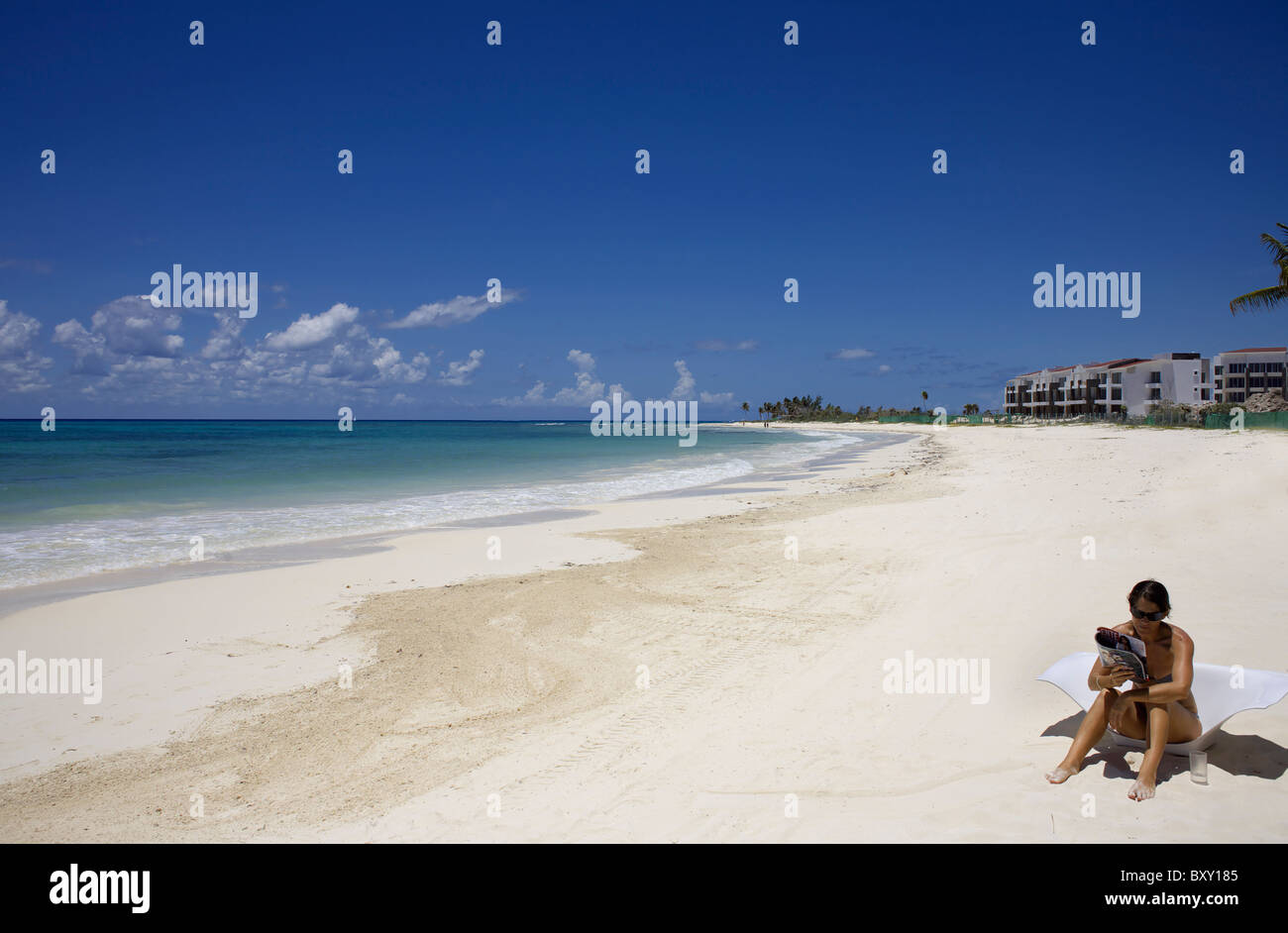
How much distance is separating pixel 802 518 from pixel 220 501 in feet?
53.5

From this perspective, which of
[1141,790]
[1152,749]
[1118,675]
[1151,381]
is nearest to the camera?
[1141,790]

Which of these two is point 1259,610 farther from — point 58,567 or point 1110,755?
point 58,567

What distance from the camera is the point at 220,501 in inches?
805

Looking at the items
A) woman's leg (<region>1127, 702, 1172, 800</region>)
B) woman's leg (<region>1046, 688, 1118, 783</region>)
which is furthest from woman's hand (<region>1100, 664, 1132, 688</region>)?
woman's leg (<region>1127, 702, 1172, 800</region>)

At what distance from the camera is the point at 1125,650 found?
4098mm

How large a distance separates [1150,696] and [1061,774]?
2.26 ft

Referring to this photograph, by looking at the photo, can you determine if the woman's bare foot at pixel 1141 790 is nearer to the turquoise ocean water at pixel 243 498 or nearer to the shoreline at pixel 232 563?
the shoreline at pixel 232 563

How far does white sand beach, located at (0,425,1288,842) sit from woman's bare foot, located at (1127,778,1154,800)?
9cm

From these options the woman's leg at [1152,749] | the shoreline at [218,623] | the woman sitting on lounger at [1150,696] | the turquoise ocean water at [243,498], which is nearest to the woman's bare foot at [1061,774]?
the woman sitting on lounger at [1150,696]

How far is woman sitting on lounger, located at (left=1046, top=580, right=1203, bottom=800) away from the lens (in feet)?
13.5

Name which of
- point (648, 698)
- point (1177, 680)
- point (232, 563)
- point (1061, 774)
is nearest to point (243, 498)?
point (232, 563)

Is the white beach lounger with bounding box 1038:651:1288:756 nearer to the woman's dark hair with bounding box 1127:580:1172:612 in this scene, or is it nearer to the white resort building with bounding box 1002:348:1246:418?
the woman's dark hair with bounding box 1127:580:1172:612

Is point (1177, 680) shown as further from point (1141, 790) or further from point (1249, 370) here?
point (1249, 370)
